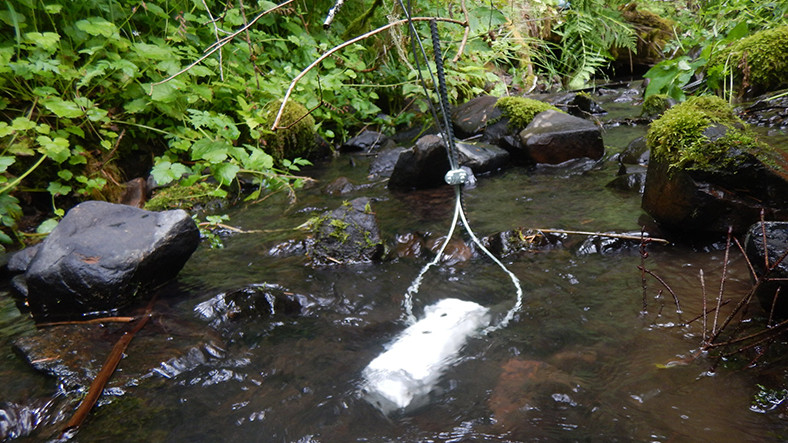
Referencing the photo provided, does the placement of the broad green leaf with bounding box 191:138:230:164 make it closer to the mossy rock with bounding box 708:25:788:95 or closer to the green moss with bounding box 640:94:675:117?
the green moss with bounding box 640:94:675:117

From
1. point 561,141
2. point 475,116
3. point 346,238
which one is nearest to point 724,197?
point 346,238

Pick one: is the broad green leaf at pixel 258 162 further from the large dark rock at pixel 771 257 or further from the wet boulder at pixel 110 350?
the large dark rock at pixel 771 257

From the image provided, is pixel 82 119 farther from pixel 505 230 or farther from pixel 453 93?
pixel 453 93

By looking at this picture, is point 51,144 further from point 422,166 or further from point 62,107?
point 422,166

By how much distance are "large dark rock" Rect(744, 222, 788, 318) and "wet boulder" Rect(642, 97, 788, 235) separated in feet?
2.33

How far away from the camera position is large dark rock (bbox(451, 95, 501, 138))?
18.6 feet

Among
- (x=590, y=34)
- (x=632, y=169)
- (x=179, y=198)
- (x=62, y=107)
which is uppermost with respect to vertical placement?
(x=590, y=34)

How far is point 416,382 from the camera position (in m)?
1.79

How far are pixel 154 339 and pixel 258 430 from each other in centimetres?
Result: 86

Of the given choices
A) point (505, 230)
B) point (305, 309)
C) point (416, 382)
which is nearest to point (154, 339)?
point (305, 309)

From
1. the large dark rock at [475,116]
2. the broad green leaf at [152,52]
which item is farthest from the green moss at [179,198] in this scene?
the large dark rock at [475,116]

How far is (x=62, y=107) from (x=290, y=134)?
87.5 inches

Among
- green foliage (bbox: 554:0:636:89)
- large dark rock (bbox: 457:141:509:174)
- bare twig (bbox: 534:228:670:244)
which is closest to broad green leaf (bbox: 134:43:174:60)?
large dark rock (bbox: 457:141:509:174)

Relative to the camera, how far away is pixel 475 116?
19.4 ft
